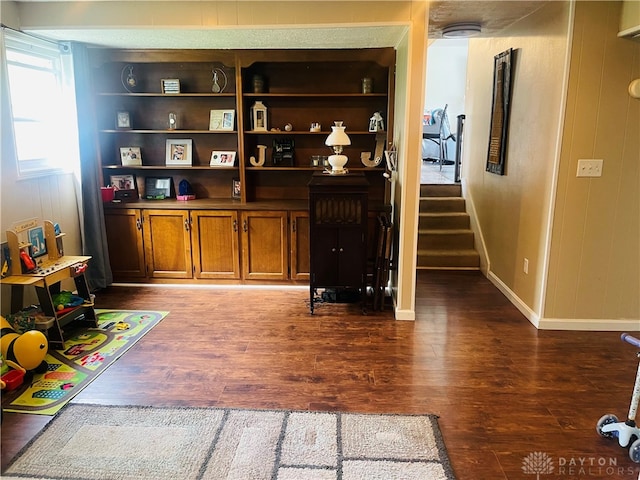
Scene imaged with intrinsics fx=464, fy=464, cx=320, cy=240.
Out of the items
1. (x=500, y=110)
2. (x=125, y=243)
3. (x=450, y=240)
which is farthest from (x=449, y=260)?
(x=125, y=243)

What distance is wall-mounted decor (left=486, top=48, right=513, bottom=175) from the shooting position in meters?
4.32

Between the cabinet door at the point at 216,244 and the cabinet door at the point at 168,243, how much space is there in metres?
0.08

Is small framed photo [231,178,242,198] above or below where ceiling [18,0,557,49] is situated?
below

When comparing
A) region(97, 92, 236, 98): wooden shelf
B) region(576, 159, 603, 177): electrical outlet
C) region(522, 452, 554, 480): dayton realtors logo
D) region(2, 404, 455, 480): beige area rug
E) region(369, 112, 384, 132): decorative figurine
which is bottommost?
region(522, 452, 554, 480): dayton realtors logo

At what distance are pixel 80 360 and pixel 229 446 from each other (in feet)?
4.66

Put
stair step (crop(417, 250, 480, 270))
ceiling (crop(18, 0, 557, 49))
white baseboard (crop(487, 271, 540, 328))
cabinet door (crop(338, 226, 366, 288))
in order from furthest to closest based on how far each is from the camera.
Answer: stair step (crop(417, 250, 480, 270)), cabinet door (crop(338, 226, 366, 288)), white baseboard (crop(487, 271, 540, 328)), ceiling (crop(18, 0, 557, 49))

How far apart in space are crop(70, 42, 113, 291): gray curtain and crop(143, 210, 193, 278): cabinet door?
39 cm

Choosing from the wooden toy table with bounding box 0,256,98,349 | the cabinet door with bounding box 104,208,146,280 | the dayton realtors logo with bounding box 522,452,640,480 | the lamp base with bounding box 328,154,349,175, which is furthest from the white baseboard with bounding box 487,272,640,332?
the cabinet door with bounding box 104,208,146,280

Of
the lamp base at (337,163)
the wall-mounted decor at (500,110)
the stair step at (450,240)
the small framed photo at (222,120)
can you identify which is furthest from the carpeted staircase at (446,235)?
the small framed photo at (222,120)

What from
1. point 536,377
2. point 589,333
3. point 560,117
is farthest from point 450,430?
point 560,117

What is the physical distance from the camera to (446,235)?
539cm

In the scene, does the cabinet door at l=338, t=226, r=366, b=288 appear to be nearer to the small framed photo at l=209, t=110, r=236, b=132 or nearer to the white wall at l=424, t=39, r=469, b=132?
the small framed photo at l=209, t=110, r=236, b=132

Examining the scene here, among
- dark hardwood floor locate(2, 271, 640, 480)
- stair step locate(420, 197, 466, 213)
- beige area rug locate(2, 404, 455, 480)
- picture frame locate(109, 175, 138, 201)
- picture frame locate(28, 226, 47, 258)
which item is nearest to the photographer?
beige area rug locate(2, 404, 455, 480)

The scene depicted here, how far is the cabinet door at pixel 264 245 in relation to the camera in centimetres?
438
